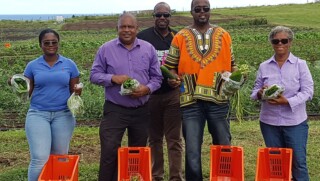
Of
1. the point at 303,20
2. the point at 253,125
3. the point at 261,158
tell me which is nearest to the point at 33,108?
the point at 261,158

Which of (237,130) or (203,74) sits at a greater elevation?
(203,74)

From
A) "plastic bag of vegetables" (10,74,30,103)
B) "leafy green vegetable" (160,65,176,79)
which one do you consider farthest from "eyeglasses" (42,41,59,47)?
"leafy green vegetable" (160,65,176,79)

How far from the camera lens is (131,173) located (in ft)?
14.6

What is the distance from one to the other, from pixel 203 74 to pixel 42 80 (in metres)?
1.45

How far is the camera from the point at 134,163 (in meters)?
4.47

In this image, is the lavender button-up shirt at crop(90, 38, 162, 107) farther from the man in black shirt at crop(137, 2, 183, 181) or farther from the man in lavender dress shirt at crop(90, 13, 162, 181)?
the man in black shirt at crop(137, 2, 183, 181)

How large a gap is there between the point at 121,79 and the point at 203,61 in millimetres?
756

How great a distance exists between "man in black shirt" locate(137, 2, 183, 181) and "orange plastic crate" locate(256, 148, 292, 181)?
115 centimetres

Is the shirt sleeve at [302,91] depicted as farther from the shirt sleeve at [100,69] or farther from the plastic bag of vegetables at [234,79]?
the shirt sleeve at [100,69]

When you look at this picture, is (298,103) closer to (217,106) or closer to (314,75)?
(217,106)

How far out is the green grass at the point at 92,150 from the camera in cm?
570

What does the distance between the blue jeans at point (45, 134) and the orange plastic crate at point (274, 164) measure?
177 centimetres

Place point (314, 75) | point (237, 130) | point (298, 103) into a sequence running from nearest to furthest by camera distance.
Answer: point (298, 103)
point (237, 130)
point (314, 75)

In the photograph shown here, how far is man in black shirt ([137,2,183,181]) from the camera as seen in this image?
5.12 meters
